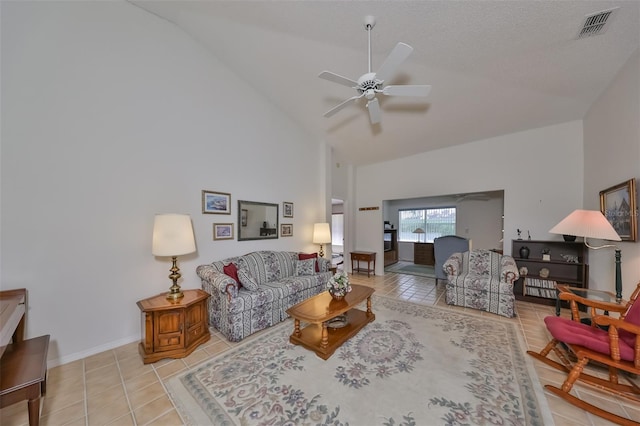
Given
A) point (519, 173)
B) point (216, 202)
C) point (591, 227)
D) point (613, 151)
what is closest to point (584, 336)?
point (591, 227)

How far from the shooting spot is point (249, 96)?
3.96 metres

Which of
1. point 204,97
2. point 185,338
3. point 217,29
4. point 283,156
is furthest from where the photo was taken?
point 283,156

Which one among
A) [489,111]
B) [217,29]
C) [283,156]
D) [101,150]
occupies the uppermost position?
[217,29]

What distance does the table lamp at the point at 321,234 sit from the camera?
4984 mm

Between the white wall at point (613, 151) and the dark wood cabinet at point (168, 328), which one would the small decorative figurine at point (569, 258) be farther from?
the dark wood cabinet at point (168, 328)

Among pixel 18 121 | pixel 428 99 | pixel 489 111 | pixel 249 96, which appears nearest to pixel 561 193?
pixel 489 111

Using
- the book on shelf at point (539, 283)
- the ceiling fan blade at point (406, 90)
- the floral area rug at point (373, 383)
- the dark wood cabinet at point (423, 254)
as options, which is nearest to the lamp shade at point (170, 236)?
the floral area rug at point (373, 383)

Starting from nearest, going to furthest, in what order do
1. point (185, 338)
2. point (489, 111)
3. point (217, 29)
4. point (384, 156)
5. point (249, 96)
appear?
point (185, 338), point (217, 29), point (489, 111), point (249, 96), point (384, 156)

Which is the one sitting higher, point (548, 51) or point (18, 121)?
point (548, 51)

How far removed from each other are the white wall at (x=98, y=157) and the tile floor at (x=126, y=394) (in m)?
0.33

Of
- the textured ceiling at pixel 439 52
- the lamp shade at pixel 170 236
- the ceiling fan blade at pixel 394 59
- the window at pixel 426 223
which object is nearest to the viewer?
the ceiling fan blade at pixel 394 59

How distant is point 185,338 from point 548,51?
16.5ft

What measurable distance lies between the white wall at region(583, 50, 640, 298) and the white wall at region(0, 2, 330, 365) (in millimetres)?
4971

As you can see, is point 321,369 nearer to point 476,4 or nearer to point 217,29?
point 476,4
